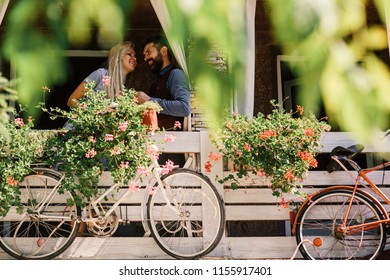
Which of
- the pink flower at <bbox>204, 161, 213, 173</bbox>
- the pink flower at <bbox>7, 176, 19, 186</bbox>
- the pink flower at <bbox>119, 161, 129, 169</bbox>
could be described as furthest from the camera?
the pink flower at <bbox>204, 161, 213, 173</bbox>

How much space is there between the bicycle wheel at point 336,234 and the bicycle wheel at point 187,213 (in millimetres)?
682

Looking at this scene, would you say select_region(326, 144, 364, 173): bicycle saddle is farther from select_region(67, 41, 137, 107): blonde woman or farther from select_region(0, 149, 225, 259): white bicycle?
select_region(67, 41, 137, 107): blonde woman

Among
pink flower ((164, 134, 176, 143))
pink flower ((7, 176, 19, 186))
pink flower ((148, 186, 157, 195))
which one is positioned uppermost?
pink flower ((164, 134, 176, 143))

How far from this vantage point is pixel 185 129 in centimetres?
529

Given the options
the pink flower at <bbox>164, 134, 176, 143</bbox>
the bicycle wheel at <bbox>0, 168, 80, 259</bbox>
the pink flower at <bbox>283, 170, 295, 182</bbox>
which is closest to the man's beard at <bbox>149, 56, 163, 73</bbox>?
the pink flower at <bbox>164, 134, 176, 143</bbox>

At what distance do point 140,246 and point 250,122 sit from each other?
4.36 feet

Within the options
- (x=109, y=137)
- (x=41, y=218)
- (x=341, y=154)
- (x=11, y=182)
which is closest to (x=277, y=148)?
(x=341, y=154)

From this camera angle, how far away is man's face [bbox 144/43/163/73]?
5488 millimetres

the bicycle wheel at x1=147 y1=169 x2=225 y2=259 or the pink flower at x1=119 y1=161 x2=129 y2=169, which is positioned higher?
the pink flower at x1=119 y1=161 x2=129 y2=169

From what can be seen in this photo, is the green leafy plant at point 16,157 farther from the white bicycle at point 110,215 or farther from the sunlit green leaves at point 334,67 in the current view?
the sunlit green leaves at point 334,67

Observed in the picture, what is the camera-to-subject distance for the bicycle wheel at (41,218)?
15.8ft
